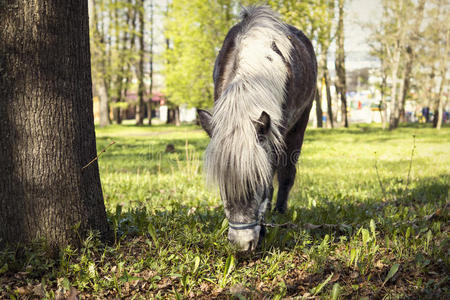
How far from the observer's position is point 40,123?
301 centimetres

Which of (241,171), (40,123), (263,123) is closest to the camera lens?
(40,123)

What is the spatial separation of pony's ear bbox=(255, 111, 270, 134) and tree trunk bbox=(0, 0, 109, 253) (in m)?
1.49

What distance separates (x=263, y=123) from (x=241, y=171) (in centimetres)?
48

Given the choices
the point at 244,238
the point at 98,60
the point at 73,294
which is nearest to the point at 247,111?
the point at 244,238

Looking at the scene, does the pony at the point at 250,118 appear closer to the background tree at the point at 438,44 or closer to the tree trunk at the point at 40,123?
the tree trunk at the point at 40,123

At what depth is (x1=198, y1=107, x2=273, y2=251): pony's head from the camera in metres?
3.22

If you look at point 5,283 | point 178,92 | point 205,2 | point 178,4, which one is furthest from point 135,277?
point 178,92

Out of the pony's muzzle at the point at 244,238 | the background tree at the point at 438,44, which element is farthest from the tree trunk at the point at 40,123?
the background tree at the point at 438,44

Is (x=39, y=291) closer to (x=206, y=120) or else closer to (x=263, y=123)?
(x=206, y=120)

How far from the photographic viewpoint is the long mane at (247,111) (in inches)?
127

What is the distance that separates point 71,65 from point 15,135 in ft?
2.24

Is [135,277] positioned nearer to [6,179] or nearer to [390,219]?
[6,179]

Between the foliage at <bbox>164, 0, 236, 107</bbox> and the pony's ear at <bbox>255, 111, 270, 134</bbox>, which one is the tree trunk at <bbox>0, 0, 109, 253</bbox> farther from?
the foliage at <bbox>164, 0, 236, 107</bbox>

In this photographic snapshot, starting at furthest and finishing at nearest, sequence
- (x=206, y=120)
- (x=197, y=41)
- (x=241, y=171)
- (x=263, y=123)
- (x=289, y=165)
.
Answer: (x=197, y=41)
(x=289, y=165)
(x=206, y=120)
(x=263, y=123)
(x=241, y=171)
